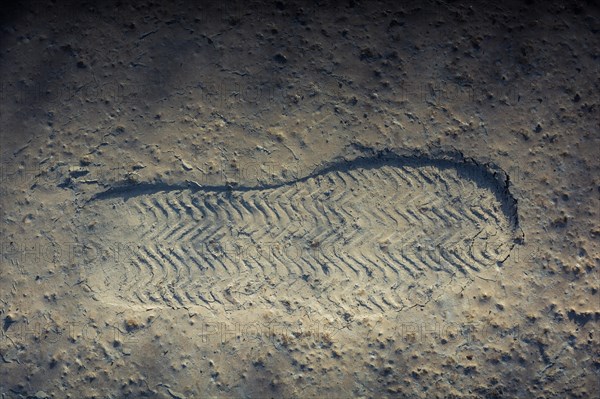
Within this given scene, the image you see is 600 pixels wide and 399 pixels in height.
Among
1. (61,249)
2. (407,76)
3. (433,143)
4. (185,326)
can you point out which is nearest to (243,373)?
(185,326)

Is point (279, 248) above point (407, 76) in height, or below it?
below

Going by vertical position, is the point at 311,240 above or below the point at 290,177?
below

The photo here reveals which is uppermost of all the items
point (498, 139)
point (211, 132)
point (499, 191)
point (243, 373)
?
point (498, 139)

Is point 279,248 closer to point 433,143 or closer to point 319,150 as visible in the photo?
point 319,150
